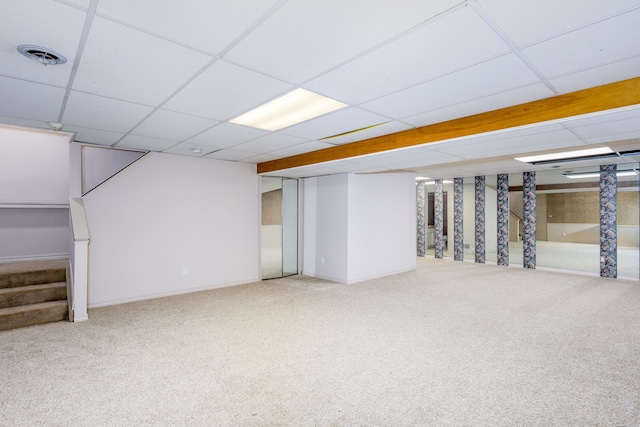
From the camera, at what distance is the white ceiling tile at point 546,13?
1430mm

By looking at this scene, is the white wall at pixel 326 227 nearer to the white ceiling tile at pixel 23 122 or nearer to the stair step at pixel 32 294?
the stair step at pixel 32 294

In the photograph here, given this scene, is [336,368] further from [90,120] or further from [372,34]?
[90,120]

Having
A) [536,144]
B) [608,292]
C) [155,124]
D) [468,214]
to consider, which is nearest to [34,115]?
[155,124]

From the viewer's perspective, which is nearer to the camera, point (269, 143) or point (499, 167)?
point (269, 143)

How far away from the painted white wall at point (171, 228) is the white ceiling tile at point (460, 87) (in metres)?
3.64

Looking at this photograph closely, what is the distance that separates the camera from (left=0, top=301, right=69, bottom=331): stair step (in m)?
3.69

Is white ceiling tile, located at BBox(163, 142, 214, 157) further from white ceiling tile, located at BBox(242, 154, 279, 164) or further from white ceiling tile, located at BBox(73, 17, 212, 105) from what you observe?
white ceiling tile, located at BBox(73, 17, 212, 105)

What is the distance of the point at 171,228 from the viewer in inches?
204

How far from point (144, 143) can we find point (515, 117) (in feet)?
14.4

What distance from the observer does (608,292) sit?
5.45 m

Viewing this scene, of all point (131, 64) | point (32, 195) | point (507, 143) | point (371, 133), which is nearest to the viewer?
point (131, 64)

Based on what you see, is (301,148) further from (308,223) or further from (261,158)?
(308,223)

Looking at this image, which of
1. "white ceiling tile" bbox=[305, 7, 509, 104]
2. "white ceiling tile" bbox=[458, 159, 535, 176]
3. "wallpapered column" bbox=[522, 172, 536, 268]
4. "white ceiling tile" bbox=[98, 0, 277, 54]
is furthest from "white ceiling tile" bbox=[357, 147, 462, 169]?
"wallpapered column" bbox=[522, 172, 536, 268]

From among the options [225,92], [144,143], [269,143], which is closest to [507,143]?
[269,143]
